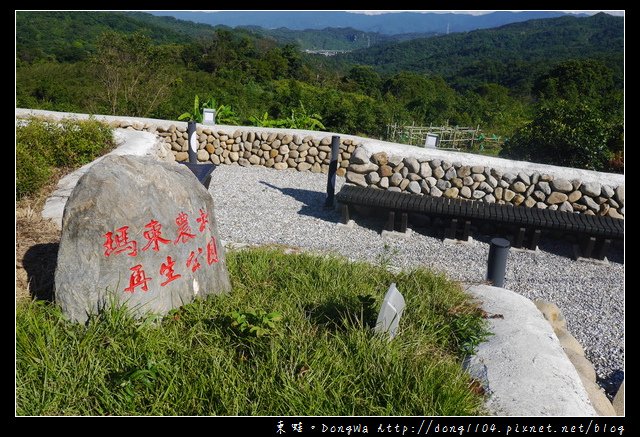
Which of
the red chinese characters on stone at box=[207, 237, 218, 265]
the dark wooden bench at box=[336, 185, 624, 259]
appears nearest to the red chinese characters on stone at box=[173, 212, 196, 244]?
the red chinese characters on stone at box=[207, 237, 218, 265]

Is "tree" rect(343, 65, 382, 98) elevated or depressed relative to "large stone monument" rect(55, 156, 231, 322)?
elevated

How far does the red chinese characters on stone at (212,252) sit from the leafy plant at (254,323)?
486 mm

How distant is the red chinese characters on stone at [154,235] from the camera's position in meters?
2.86

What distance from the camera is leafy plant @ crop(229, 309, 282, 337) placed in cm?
280

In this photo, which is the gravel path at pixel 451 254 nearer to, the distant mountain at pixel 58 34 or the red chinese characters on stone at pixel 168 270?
the red chinese characters on stone at pixel 168 270

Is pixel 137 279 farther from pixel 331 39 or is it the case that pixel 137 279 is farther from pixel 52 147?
pixel 331 39

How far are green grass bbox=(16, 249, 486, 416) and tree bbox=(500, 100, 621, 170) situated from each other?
267 inches

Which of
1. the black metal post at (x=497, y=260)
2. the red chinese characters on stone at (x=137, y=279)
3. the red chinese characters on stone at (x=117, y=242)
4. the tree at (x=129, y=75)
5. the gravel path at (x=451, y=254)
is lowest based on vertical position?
the gravel path at (x=451, y=254)

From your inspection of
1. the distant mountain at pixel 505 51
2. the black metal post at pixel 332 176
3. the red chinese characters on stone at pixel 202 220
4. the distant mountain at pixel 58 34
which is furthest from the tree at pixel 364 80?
the red chinese characters on stone at pixel 202 220

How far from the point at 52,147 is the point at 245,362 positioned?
488 cm

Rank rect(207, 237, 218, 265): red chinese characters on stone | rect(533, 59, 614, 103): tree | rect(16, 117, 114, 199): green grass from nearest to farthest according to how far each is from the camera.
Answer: rect(207, 237, 218, 265): red chinese characters on stone
rect(16, 117, 114, 199): green grass
rect(533, 59, 614, 103): tree

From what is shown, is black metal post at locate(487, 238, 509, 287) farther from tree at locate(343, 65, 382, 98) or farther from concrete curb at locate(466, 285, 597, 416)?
tree at locate(343, 65, 382, 98)

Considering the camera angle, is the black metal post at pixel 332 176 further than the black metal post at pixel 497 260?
Yes

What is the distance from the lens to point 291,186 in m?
8.44
